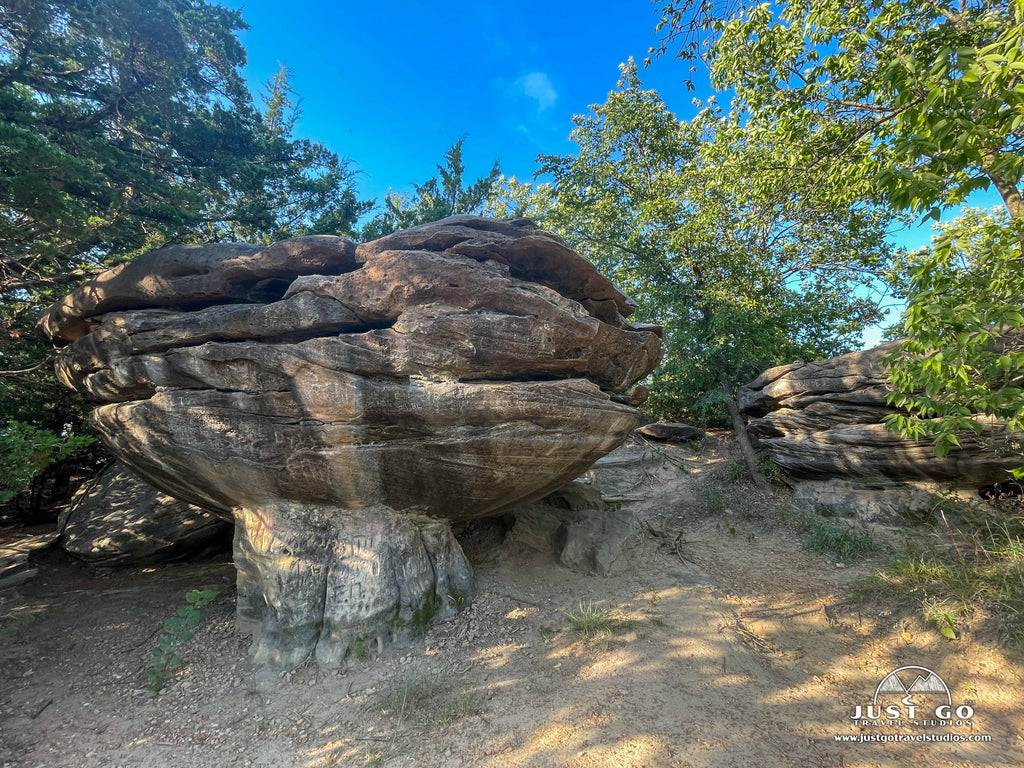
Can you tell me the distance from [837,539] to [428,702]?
30.4 ft

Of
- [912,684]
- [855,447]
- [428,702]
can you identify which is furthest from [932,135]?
[855,447]

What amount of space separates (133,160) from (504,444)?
10.6 meters

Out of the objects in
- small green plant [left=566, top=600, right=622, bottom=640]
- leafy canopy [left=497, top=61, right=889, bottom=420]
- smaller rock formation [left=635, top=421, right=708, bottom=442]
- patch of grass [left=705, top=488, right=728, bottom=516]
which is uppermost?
leafy canopy [left=497, top=61, right=889, bottom=420]

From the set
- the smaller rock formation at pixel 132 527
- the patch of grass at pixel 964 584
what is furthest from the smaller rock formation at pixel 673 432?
the smaller rock formation at pixel 132 527

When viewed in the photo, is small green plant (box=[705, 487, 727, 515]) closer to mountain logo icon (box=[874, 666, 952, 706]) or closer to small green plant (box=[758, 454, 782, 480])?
small green plant (box=[758, 454, 782, 480])

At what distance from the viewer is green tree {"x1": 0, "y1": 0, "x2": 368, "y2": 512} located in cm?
732

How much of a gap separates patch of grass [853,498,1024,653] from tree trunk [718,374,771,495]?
5.41 meters

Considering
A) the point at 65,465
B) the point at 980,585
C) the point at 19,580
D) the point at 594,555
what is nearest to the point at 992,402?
the point at 980,585

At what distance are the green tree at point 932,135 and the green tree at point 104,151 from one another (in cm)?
1054

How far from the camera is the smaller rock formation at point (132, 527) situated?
8.99m

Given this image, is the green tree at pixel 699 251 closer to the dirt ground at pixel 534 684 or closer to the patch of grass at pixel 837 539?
the patch of grass at pixel 837 539

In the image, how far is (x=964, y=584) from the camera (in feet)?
20.2

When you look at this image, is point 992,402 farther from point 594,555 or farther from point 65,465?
point 65,465

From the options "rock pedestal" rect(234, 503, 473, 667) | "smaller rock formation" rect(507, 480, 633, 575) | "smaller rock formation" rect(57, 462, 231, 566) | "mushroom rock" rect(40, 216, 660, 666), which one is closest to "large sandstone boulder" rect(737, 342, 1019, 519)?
"smaller rock formation" rect(507, 480, 633, 575)
